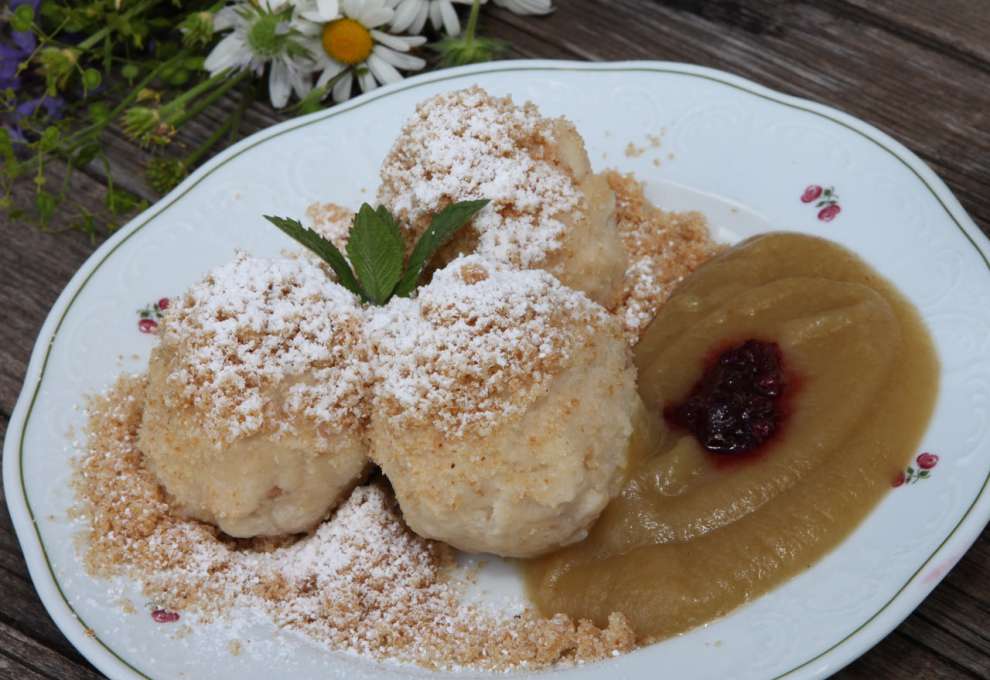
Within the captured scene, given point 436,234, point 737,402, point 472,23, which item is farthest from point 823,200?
point 472,23

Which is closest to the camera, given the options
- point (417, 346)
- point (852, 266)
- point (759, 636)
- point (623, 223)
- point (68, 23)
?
point (759, 636)

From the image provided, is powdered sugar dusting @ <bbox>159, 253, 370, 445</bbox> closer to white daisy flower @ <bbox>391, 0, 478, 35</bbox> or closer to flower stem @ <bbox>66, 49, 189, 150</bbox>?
flower stem @ <bbox>66, 49, 189, 150</bbox>

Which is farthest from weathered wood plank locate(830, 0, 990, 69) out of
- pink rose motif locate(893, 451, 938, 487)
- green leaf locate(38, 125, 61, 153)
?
green leaf locate(38, 125, 61, 153)

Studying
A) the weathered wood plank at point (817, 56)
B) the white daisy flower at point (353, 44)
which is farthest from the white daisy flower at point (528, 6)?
the white daisy flower at point (353, 44)

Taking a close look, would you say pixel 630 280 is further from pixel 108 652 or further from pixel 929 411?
pixel 108 652

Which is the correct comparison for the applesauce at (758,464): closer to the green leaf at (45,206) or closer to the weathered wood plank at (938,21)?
the weathered wood plank at (938,21)

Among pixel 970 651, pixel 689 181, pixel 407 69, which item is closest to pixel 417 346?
pixel 689 181
